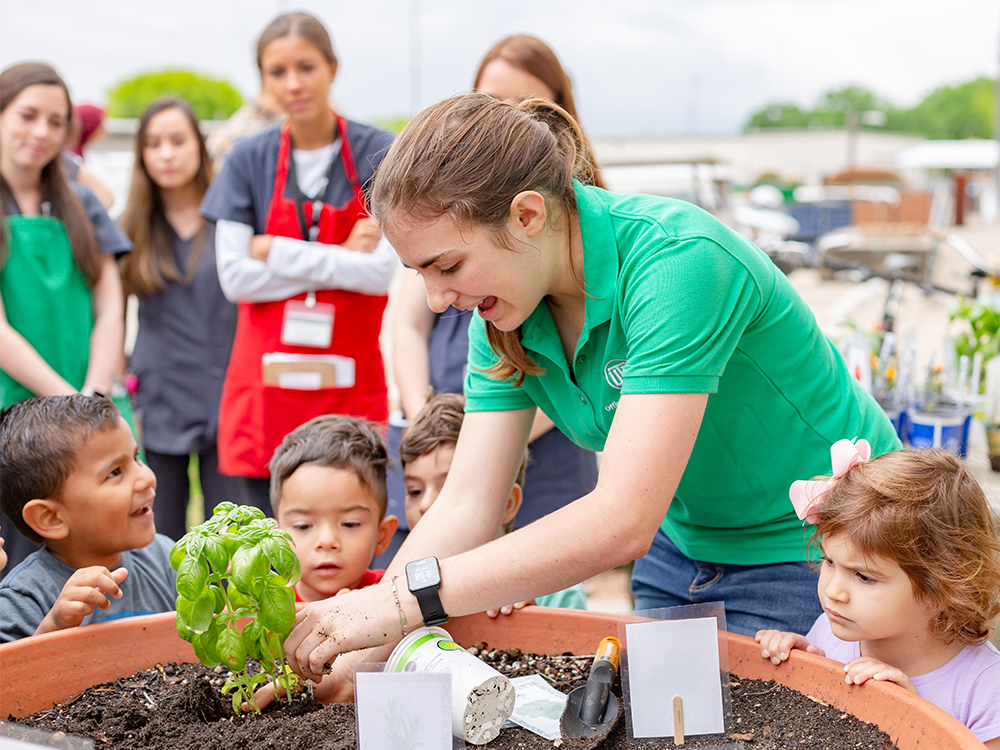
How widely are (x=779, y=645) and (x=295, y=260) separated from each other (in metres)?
1.64

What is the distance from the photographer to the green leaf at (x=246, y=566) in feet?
3.77

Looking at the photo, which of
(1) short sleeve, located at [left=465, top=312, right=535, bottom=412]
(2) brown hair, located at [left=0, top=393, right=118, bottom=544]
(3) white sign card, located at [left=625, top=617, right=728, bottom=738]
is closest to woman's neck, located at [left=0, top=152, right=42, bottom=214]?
(2) brown hair, located at [left=0, top=393, right=118, bottom=544]

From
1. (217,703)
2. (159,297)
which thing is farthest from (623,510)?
(159,297)

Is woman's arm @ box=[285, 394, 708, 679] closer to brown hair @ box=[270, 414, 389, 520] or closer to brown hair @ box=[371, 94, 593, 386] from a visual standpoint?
brown hair @ box=[371, 94, 593, 386]

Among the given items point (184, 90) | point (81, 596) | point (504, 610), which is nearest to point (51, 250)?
point (81, 596)

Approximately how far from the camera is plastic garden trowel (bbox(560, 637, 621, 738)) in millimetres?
1193

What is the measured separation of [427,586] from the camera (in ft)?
3.75

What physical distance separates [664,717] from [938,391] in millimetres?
1886

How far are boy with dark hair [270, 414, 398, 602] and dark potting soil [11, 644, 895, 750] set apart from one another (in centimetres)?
36

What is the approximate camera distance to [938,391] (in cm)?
268

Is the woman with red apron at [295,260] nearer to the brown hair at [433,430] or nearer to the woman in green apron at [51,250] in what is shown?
the woman in green apron at [51,250]

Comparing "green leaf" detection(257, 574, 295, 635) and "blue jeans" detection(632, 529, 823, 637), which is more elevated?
"green leaf" detection(257, 574, 295, 635)

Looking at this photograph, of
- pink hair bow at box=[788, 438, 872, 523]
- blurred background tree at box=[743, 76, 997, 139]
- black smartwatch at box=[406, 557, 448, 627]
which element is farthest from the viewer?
blurred background tree at box=[743, 76, 997, 139]

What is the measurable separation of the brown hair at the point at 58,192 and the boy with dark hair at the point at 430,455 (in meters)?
1.35
